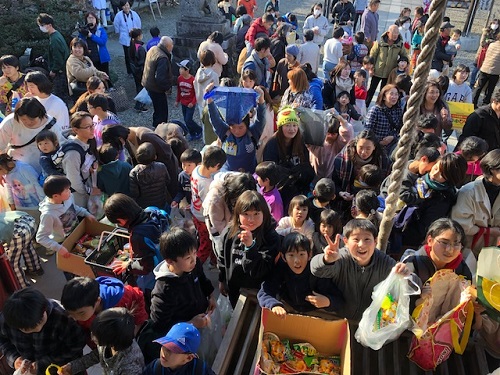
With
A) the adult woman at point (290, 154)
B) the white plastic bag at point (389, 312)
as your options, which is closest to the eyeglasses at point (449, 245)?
the white plastic bag at point (389, 312)

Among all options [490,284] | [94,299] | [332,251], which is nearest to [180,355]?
[94,299]

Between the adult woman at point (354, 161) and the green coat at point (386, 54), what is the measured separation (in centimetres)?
424

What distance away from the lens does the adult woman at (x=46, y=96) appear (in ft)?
15.9

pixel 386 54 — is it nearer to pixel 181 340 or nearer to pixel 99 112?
pixel 99 112

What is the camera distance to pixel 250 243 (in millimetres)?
2898

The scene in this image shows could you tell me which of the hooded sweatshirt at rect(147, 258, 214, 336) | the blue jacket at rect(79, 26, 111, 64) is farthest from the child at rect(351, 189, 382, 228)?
the blue jacket at rect(79, 26, 111, 64)

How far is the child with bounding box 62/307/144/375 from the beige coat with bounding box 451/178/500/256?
2727mm

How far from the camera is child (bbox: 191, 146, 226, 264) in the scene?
382 centimetres

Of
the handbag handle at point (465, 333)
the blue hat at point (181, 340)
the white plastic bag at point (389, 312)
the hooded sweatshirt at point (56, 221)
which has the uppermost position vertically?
the white plastic bag at point (389, 312)

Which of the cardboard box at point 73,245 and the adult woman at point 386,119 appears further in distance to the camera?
the adult woman at point 386,119

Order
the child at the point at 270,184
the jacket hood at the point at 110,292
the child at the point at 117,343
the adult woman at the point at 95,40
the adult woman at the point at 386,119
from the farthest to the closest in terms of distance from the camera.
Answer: the adult woman at the point at 95,40, the adult woman at the point at 386,119, the child at the point at 270,184, the jacket hood at the point at 110,292, the child at the point at 117,343

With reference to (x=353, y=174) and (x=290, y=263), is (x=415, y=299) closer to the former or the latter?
(x=290, y=263)

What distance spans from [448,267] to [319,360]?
1.04 m

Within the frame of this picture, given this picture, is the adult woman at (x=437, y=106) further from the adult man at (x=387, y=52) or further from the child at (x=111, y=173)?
the child at (x=111, y=173)
